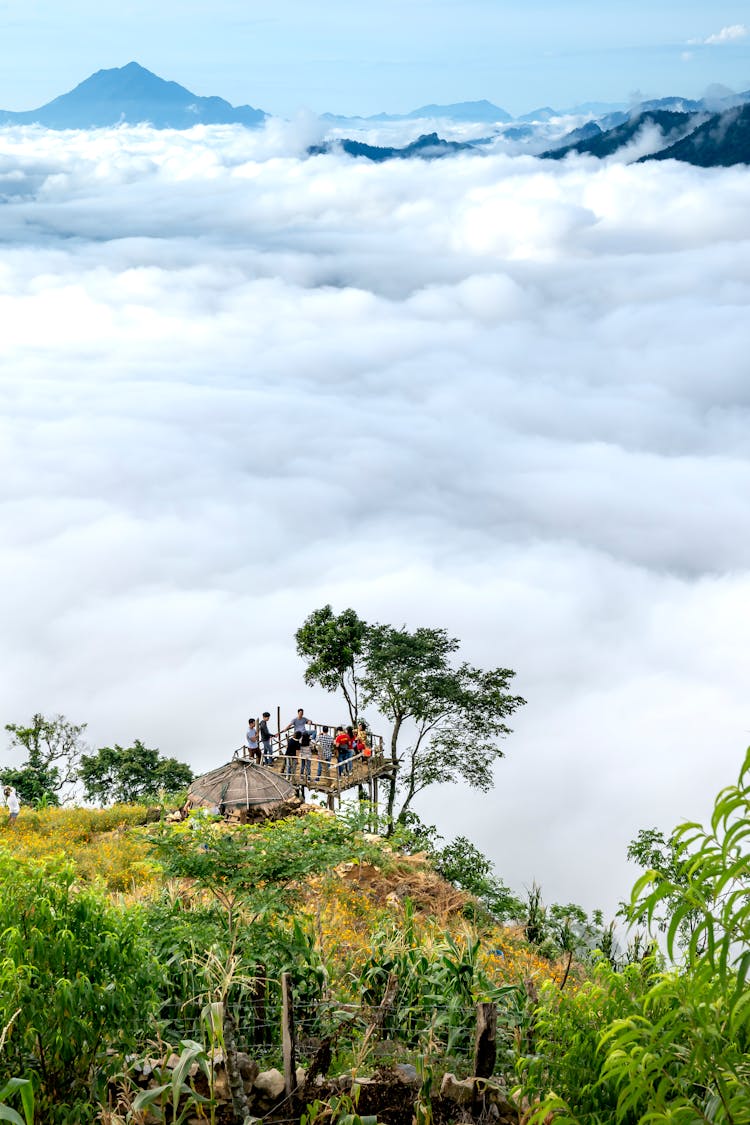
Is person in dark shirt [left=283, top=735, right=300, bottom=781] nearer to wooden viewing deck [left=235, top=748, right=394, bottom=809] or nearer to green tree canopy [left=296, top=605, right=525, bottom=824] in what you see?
wooden viewing deck [left=235, top=748, right=394, bottom=809]

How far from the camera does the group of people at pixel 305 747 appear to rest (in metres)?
23.8

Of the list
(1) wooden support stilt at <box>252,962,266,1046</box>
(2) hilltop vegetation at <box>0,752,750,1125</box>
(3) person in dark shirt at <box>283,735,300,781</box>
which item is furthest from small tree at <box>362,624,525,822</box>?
(1) wooden support stilt at <box>252,962,266,1046</box>

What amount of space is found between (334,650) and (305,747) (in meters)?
6.81

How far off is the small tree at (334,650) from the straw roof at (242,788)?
10769mm

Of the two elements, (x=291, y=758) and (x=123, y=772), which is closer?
(x=291, y=758)

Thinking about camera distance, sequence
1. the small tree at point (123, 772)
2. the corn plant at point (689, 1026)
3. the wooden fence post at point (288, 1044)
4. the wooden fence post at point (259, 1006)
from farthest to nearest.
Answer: the small tree at point (123, 772)
the wooden fence post at point (259, 1006)
the wooden fence post at point (288, 1044)
the corn plant at point (689, 1026)

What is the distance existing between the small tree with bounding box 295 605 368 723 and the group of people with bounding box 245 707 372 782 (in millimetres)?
5399

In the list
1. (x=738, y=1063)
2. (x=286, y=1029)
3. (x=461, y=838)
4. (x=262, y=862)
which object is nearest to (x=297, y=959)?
(x=262, y=862)

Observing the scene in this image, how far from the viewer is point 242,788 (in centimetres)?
1995

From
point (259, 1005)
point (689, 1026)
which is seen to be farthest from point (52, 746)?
point (689, 1026)

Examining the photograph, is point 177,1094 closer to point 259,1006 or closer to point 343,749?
point 259,1006

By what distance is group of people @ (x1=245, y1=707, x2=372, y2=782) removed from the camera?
938 inches

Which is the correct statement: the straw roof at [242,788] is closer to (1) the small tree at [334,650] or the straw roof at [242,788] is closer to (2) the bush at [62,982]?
(1) the small tree at [334,650]

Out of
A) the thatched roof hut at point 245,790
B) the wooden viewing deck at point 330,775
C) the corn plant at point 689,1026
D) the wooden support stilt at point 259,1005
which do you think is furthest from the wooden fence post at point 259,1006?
the wooden viewing deck at point 330,775
